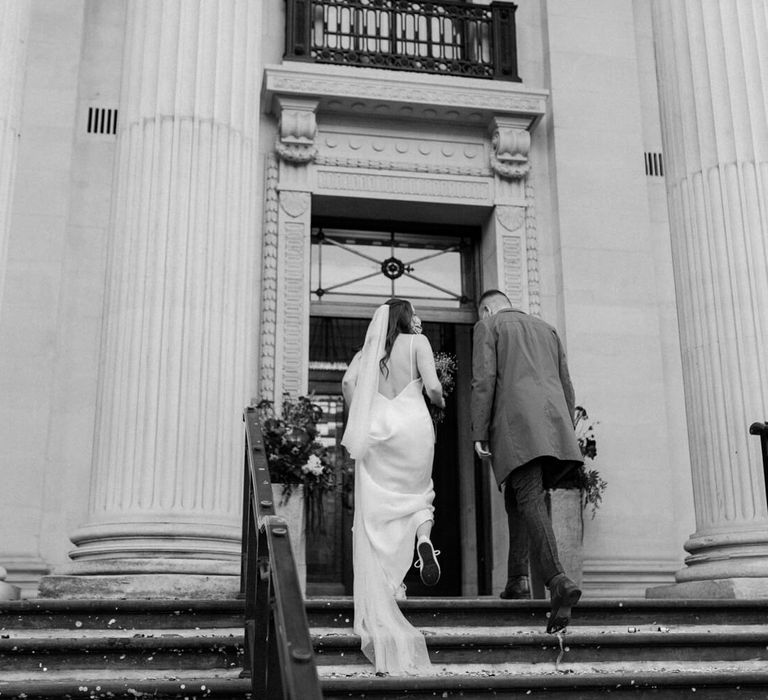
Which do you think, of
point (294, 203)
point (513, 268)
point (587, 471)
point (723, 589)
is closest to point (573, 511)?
point (587, 471)

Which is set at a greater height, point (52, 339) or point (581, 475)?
point (52, 339)

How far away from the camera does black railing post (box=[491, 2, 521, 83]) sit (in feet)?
35.7

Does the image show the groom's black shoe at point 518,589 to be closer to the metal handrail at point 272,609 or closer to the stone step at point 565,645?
the stone step at point 565,645

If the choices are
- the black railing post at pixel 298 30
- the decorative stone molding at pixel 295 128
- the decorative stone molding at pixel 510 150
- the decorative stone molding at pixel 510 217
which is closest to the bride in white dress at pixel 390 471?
the decorative stone molding at pixel 295 128

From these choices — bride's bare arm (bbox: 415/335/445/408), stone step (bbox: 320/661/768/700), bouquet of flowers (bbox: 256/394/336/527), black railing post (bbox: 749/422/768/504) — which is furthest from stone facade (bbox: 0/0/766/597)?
stone step (bbox: 320/661/768/700)

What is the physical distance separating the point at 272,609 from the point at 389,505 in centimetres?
224

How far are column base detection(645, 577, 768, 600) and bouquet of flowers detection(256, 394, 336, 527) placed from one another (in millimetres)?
2827

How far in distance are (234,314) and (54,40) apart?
4659mm

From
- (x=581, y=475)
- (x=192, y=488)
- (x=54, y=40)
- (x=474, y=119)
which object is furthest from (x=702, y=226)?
(x=54, y=40)

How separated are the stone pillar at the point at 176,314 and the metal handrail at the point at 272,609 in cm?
119

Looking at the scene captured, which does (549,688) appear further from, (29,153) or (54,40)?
(54,40)

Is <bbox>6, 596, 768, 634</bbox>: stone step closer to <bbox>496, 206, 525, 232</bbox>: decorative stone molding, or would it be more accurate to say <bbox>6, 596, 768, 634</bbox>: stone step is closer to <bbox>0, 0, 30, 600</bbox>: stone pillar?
<bbox>0, 0, 30, 600</bbox>: stone pillar

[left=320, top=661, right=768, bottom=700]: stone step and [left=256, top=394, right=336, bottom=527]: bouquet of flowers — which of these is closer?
[left=320, top=661, right=768, bottom=700]: stone step

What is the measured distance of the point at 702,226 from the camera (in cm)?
802
